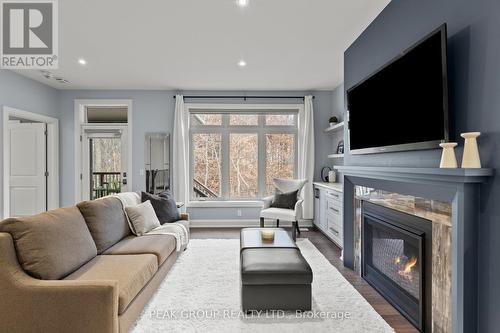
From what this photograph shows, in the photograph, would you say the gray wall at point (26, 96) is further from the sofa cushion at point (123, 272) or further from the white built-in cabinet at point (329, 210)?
the white built-in cabinet at point (329, 210)

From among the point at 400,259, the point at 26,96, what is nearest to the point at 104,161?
the point at 26,96

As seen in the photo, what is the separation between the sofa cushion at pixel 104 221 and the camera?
276cm

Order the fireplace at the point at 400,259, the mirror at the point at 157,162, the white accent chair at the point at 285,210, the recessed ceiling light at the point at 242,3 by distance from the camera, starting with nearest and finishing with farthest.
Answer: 1. the fireplace at the point at 400,259
2. the recessed ceiling light at the point at 242,3
3. the white accent chair at the point at 285,210
4. the mirror at the point at 157,162

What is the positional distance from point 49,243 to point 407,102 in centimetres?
273

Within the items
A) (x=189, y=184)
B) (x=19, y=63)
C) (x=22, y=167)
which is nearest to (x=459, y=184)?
(x=189, y=184)

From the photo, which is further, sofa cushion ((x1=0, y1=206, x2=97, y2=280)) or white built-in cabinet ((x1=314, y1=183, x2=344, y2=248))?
white built-in cabinet ((x1=314, y1=183, x2=344, y2=248))

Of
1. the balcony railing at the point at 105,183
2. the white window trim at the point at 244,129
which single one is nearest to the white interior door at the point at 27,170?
the balcony railing at the point at 105,183

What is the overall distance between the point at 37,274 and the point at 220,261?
2.14 metres

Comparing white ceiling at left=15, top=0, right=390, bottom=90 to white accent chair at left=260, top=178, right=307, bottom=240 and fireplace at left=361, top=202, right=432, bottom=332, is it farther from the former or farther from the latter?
fireplace at left=361, top=202, right=432, bottom=332

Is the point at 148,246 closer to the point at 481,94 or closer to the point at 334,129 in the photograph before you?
the point at 481,94

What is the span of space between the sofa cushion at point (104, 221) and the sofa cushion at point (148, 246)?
0.08m

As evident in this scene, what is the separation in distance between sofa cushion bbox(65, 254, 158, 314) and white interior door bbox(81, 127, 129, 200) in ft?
11.3

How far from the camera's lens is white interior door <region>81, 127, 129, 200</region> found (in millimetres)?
5789

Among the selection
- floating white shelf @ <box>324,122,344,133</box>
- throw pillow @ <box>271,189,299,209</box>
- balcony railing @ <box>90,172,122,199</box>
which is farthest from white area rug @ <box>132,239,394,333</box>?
balcony railing @ <box>90,172,122,199</box>
